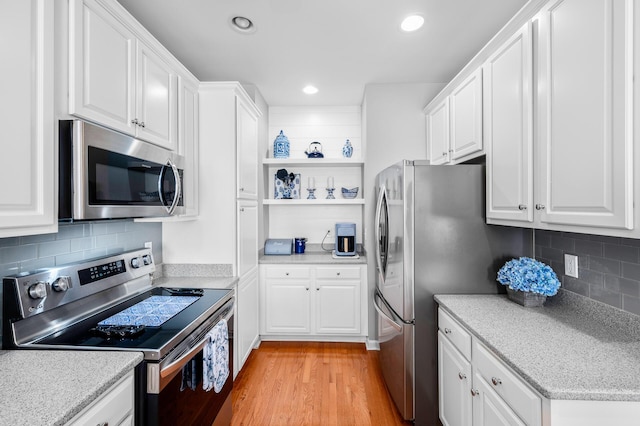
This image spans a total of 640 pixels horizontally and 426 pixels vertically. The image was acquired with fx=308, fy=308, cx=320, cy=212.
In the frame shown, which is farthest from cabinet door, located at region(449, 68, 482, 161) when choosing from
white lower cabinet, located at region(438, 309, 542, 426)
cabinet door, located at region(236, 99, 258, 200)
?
cabinet door, located at region(236, 99, 258, 200)

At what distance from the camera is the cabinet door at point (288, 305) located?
10.3ft

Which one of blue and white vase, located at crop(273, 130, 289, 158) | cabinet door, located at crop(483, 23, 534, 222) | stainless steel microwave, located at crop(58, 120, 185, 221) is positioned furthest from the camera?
blue and white vase, located at crop(273, 130, 289, 158)

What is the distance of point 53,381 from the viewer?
0.97 metres

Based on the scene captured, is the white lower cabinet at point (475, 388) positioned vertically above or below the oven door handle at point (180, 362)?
below

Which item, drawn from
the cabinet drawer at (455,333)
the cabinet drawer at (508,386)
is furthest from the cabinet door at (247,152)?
the cabinet drawer at (508,386)

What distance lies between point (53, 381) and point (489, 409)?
1647 mm

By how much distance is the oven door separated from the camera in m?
1.18

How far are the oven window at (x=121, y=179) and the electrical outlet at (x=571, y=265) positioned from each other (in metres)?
2.29

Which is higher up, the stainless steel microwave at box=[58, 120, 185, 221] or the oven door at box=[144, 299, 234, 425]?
the stainless steel microwave at box=[58, 120, 185, 221]

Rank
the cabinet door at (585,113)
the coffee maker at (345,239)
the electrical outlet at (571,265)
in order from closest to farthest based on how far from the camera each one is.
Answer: the cabinet door at (585,113)
the electrical outlet at (571,265)
the coffee maker at (345,239)

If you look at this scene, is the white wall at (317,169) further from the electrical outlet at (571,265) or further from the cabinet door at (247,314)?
the electrical outlet at (571,265)

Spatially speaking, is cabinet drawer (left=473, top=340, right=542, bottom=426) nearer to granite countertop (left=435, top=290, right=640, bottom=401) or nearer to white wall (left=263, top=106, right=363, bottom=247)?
granite countertop (left=435, top=290, right=640, bottom=401)

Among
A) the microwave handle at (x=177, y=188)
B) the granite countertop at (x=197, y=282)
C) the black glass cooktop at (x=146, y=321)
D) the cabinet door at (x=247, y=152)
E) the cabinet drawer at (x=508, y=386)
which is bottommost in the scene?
the cabinet drawer at (x=508, y=386)

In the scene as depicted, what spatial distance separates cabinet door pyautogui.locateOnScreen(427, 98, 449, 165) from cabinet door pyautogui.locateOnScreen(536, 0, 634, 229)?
1.12m
